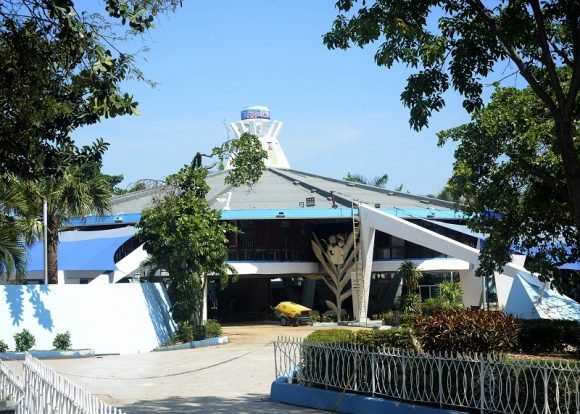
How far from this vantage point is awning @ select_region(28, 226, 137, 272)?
35.4 m

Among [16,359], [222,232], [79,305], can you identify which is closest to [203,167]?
[222,232]

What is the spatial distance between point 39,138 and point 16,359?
1551cm

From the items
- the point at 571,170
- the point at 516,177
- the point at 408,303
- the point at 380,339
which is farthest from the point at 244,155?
the point at 571,170

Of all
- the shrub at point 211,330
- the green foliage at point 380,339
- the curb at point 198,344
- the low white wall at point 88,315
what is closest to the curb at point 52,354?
the low white wall at point 88,315

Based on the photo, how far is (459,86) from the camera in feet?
37.5

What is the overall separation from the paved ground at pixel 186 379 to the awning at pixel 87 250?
29.8ft

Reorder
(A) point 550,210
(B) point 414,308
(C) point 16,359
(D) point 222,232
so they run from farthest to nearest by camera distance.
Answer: (B) point 414,308 → (D) point 222,232 → (C) point 16,359 → (A) point 550,210

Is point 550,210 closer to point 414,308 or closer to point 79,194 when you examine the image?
point 79,194

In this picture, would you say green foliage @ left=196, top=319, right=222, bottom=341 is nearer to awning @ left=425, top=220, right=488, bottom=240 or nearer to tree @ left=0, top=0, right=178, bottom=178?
awning @ left=425, top=220, right=488, bottom=240

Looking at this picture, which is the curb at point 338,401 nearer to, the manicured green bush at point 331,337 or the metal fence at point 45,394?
the manicured green bush at point 331,337

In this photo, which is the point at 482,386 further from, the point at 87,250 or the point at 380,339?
the point at 87,250

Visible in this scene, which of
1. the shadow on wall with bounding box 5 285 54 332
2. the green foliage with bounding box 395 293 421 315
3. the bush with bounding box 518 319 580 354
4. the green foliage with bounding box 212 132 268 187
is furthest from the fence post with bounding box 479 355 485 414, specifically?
the green foliage with bounding box 395 293 421 315

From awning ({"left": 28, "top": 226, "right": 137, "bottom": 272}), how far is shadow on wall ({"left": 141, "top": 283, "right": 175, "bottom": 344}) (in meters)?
5.51

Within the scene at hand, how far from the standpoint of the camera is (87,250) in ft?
123
